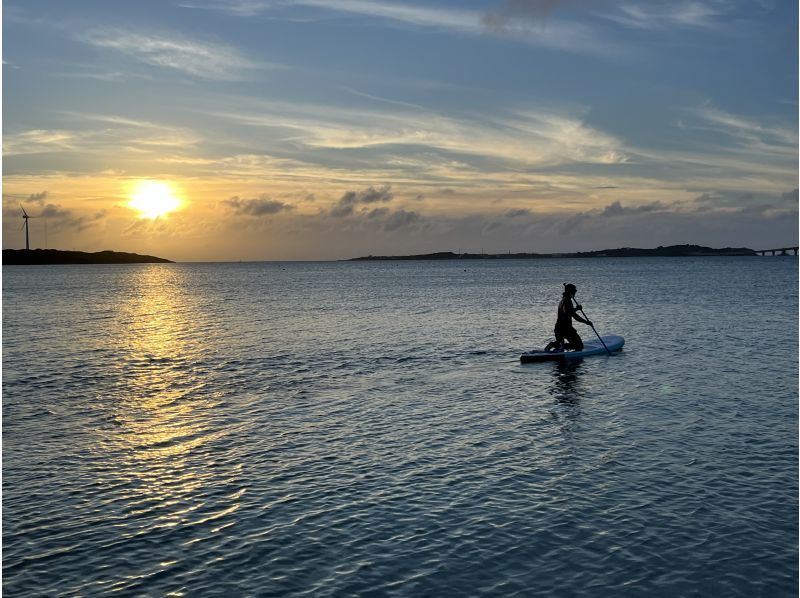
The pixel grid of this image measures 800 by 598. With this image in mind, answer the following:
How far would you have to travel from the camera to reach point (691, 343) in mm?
42594

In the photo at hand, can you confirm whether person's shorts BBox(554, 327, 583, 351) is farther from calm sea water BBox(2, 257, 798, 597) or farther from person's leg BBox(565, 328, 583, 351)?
calm sea water BBox(2, 257, 798, 597)

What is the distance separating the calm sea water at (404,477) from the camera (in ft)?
39.0

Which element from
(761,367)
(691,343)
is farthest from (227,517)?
(691,343)

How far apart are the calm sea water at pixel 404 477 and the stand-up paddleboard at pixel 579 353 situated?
2.09ft

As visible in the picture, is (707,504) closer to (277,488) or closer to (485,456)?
(485,456)

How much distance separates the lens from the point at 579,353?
35281 mm

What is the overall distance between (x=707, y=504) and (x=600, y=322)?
46813 mm

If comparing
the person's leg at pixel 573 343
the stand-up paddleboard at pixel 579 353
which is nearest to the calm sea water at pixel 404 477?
the stand-up paddleboard at pixel 579 353

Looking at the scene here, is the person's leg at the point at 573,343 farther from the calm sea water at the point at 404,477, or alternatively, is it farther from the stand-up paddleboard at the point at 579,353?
the calm sea water at the point at 404,477

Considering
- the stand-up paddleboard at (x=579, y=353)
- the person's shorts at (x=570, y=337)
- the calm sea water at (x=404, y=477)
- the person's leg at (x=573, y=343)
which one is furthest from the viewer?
the person's leg at (x=573, y=343)

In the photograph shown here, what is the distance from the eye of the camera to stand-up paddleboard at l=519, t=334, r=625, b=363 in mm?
34594

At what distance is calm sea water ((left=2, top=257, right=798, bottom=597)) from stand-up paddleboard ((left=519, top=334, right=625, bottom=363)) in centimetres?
64

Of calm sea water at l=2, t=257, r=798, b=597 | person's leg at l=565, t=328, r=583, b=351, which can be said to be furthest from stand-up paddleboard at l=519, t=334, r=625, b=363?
calm sea water at l=2, t=257, r=798, b=597

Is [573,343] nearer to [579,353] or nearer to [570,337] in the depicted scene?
[570,337]
